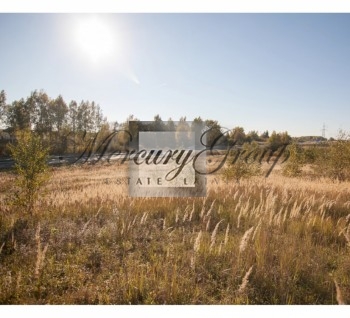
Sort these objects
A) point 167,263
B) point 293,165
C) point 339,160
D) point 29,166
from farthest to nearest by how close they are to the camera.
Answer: point 293,165 < point 339,160 < point 29,166 < point 167,263

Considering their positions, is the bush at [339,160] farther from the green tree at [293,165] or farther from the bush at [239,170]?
the bush at [239,170]

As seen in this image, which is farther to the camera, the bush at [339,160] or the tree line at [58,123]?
the tree line at [58,123]

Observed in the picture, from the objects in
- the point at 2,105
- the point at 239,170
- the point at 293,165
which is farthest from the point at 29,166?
the point at 2,105

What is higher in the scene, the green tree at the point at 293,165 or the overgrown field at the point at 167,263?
the green tree at the point at 293,165

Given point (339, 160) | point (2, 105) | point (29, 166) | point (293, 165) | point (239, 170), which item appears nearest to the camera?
point (29, 166)

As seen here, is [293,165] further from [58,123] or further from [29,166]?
[58,123]

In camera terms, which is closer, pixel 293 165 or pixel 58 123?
pixel 293 165

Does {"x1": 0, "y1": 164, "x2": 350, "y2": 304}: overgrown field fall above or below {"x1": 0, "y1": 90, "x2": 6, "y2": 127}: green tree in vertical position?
below

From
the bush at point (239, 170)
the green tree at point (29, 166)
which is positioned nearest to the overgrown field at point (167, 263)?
the green tree at point (29, 166)

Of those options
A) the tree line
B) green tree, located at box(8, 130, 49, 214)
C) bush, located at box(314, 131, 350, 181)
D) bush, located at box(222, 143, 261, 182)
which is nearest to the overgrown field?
green tree, located at box(8, 130, 49, 214)

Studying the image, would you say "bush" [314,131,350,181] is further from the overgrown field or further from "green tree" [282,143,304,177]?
the overgrown field

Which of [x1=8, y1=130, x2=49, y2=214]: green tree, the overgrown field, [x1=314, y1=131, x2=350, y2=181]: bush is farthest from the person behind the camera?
[x1=314, y1=131, x2=350, y2=181]: bush
